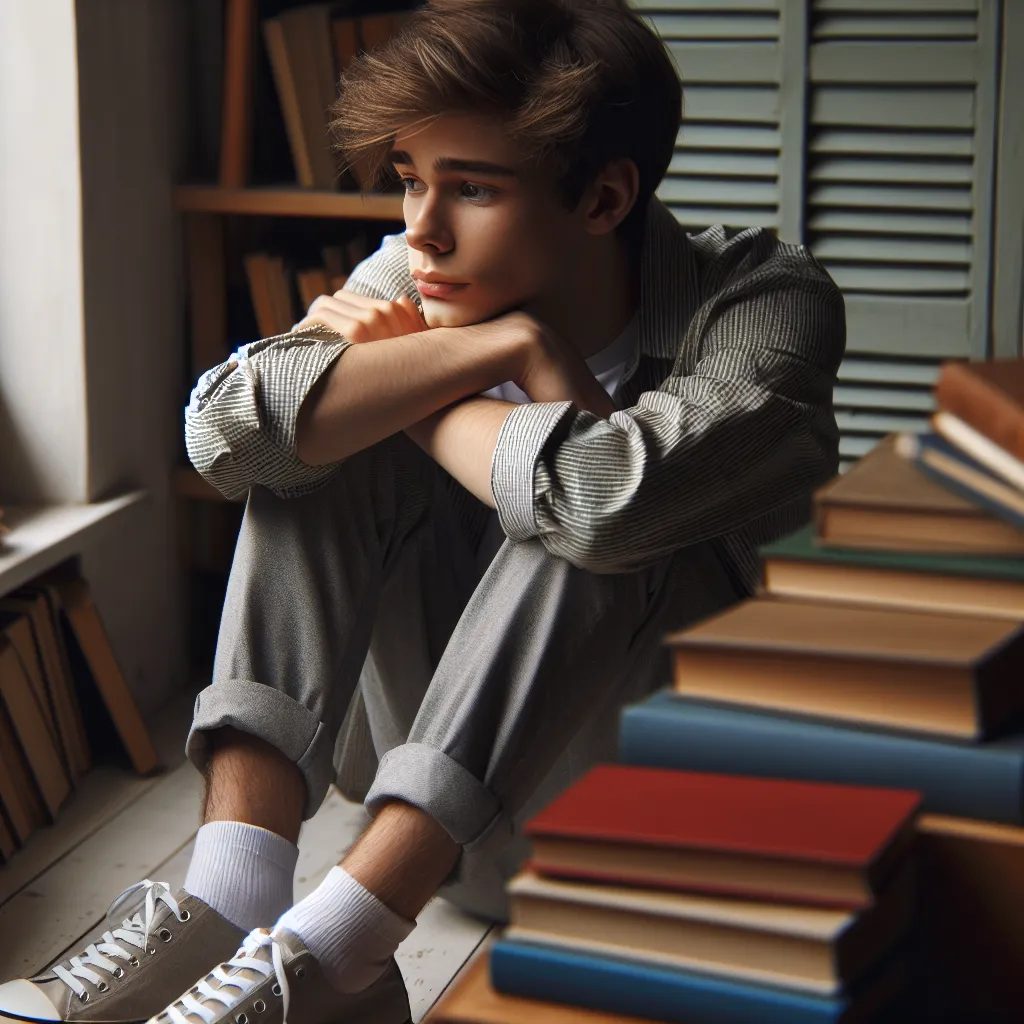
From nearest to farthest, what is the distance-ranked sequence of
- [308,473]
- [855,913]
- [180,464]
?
1. [855,913]
2. [308,473]
3. [180,464]

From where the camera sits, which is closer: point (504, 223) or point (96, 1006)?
point (96, 1006)

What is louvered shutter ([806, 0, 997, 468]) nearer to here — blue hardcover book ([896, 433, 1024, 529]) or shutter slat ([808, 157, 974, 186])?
shutter slat ([808, 157, 974, 186])

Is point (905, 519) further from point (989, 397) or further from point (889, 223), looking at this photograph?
point (889, 223)

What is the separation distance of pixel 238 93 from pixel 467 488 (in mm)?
1044

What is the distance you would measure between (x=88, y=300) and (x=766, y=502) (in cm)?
107

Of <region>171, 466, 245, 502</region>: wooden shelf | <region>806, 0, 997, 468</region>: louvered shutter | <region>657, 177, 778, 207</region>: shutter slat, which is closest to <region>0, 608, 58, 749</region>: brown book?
<region>171, 466, 245, 502</region>: wooden shelf

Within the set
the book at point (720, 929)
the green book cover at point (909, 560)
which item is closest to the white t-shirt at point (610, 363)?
the green book cover at point (909, 560)

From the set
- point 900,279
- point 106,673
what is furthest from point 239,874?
point 900,279

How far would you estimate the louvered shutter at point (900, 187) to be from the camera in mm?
1827

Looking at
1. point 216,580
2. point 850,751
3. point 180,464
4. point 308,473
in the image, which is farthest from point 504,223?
point 216,580

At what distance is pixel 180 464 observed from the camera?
88.4 inches

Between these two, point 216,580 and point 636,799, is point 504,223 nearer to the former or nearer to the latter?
point 636,799

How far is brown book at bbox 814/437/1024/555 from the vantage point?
0.63 m

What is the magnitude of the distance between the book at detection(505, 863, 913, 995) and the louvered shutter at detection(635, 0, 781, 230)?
150cm
